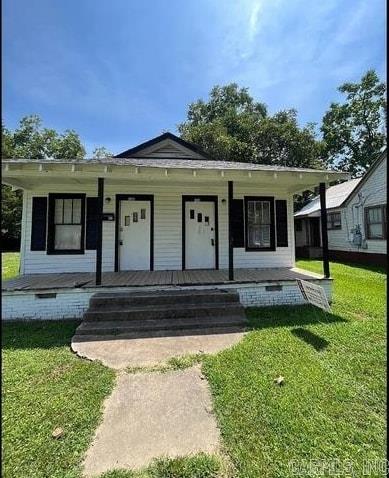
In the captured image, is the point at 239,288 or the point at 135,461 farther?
the point at 239,288

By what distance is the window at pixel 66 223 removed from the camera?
7461 mm

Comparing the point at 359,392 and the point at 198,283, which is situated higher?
the point at 198,283

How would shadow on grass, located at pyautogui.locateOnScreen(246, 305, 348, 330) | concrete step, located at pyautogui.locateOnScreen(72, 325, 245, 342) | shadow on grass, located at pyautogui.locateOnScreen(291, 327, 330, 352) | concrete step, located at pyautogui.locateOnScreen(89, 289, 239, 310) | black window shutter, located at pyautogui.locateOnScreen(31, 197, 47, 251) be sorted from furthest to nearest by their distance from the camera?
black window shutter, located at pyautogui.locateOnScreen(31, 197, 47, 251) < concrete step, located at pyautogui.locateOnScreen(89, 289, 239, 310) < shadow on grass, located at pyautogui.locateOnScreen(246, 305, 348, 330) < concrete step, located at pyautogui.locateOnScreen(72, 325, 245, 342) < shadow on grass, located at pyautogui.locateOnScreen(291, 327, 330, 352)

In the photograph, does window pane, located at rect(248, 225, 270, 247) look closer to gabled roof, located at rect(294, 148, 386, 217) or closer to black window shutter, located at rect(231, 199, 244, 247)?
black window shutter, located at rect(231, 199, 244, 247)

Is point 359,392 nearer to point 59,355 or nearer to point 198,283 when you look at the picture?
point 198,283

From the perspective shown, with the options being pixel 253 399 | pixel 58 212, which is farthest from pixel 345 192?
pixel 253 399

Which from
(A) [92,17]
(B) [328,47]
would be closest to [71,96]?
(A) [92,17]

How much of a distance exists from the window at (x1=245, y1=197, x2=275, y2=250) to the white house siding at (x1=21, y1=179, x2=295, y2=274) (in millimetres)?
195

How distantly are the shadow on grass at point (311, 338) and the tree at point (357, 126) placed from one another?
24345 millimetres

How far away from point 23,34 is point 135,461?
9.62 ft

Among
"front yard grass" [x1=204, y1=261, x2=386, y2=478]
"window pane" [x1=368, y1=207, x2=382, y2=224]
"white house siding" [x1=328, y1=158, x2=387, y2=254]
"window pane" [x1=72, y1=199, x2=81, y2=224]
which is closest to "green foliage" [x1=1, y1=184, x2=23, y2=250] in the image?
"window pane" [x1=72, y1=199, x2=81, y2=224]

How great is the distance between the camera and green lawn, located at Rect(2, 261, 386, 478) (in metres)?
2.28

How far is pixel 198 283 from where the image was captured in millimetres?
5887

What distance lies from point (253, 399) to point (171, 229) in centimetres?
537
